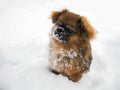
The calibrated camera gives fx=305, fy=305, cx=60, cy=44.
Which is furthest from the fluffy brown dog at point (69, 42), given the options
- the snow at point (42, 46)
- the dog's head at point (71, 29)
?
the snow at point (42, 46)

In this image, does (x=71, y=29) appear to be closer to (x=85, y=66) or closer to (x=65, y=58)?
(x=65, y=58)

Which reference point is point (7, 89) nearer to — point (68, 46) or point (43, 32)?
point (68, 46)

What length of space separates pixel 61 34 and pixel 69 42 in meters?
0.10

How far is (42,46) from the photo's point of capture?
3.27m

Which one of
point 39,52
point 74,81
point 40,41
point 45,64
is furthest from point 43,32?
point 74,81

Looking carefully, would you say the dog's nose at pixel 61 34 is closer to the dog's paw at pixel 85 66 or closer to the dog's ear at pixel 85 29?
the dog's ear at pixel 85 29

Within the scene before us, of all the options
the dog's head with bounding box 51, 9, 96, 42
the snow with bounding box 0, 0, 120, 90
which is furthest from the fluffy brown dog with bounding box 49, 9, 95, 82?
the snow with bounding box 0, 0, 120, 90

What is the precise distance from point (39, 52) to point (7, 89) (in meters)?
0.69

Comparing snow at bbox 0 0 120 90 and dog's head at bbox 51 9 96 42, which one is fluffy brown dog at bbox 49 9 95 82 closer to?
dog's head at bbox 51 9 96 42

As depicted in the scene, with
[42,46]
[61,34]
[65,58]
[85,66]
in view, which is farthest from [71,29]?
[42,46]

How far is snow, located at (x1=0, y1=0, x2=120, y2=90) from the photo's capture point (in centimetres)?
271

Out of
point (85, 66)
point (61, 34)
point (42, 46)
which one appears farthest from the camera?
point (42, 46)

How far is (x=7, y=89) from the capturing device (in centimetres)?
257

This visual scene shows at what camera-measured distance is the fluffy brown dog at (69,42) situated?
2.58 metres
